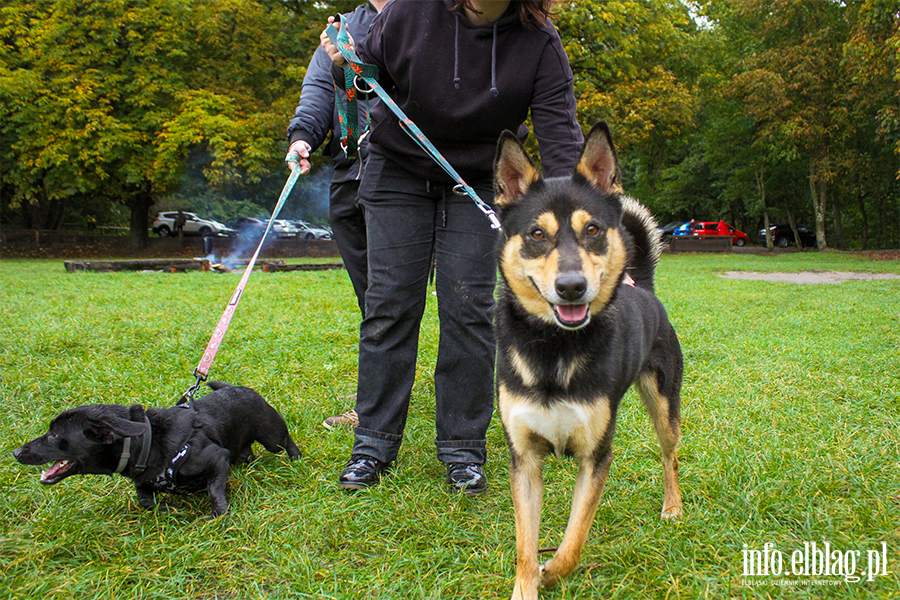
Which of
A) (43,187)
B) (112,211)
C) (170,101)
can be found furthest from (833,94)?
(112,211)

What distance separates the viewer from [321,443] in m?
3.56

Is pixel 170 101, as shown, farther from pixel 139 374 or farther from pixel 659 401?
pixel 659 401

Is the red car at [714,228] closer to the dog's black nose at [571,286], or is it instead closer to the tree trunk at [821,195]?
the tree trunk at [821,195]

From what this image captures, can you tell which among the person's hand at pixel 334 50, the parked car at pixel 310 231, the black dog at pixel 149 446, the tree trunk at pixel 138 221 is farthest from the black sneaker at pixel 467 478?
the parked car at pixel 310 231

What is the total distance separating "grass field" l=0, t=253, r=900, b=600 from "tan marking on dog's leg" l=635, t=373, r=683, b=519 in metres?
0.11

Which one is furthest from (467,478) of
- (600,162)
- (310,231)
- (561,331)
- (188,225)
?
(310,231)

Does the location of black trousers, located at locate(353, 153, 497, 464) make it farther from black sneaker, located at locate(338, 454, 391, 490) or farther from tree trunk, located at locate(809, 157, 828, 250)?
tree trunk, located at locate(809, 157, 828, 250)

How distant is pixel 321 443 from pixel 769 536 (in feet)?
7.82

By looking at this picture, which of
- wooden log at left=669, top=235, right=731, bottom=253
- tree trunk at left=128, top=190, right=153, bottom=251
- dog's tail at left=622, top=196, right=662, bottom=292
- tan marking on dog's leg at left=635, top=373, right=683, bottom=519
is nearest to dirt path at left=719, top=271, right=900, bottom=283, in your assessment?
wooden log at left=669, top=235, right=731, bottom=253

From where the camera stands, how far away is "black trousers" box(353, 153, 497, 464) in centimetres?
318

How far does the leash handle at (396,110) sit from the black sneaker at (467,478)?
125 centimetres

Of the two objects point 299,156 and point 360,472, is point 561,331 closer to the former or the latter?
point 360,472

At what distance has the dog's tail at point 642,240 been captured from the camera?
3100 mm

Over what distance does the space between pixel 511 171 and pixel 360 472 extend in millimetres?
1701
